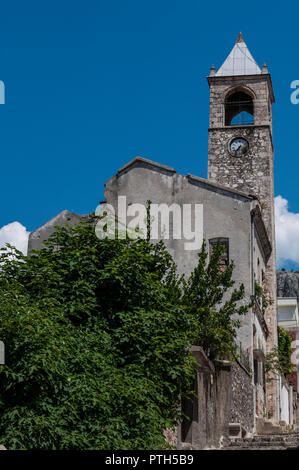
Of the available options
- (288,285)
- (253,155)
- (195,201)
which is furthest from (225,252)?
(288,285)

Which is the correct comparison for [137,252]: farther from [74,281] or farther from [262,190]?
[262,190]

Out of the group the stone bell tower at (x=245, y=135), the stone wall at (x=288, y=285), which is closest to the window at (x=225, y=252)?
the stone bell tower at (x=245, y=135)

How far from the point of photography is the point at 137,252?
14.5 meters

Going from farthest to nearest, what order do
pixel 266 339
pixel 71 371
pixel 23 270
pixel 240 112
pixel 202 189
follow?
1. pixel 240 112
2. pixel 266 339
3. pixel 202 189
4. pixel 23 270
5. pixel 71 371

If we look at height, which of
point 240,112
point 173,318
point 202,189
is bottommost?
point 173,318

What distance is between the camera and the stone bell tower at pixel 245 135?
32.8 m

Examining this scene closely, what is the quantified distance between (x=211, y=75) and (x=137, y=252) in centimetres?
2331

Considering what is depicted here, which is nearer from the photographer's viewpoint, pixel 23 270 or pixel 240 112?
pixel 23 270

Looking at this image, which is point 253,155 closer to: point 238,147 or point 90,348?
point 238,147

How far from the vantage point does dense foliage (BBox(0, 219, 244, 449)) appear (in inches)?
432

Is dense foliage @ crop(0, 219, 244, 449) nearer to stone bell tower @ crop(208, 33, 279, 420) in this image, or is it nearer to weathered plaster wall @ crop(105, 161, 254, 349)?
weathered plaster wall @ crop(105, 161, 254, 349)

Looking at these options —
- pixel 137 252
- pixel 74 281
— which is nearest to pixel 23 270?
pixel 74 281

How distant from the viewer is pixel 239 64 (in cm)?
3634

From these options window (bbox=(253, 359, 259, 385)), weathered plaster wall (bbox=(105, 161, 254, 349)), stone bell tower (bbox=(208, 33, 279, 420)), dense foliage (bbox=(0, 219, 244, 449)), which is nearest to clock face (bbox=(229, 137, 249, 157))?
stone bell tower (bbox=(208, 33, 279, 420))
